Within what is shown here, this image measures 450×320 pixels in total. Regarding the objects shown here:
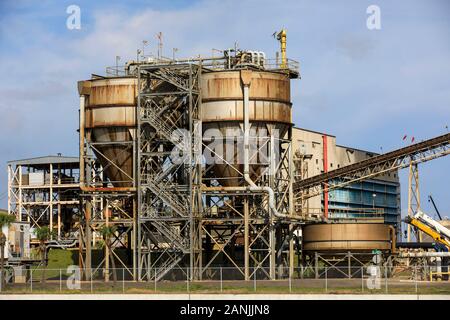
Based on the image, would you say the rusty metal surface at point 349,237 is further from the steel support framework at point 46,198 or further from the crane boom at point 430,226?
the steel support framework at point 46,198

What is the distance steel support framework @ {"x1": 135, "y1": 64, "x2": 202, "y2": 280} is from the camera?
87.2 m

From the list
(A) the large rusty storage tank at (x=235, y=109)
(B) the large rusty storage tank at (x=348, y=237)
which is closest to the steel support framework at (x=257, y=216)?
(A) the large rusty storage tank at (x=235, y=109)

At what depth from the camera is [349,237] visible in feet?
299

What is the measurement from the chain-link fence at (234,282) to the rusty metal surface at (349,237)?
234 cm

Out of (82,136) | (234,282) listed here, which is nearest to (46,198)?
(82,136)

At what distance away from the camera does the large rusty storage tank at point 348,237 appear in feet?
298

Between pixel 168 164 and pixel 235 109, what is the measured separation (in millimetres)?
7626

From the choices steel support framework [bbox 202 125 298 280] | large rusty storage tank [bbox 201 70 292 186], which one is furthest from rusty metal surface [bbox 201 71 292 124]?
steel support framework [bbox 202 125 298 280]

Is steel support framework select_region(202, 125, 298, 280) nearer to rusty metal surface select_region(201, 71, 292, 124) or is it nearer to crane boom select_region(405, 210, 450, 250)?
rusty metal surface select_region(201, 71, 292, 124)

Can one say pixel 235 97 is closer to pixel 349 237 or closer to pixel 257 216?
pixel 257 216

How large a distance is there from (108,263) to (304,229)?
727 inches
